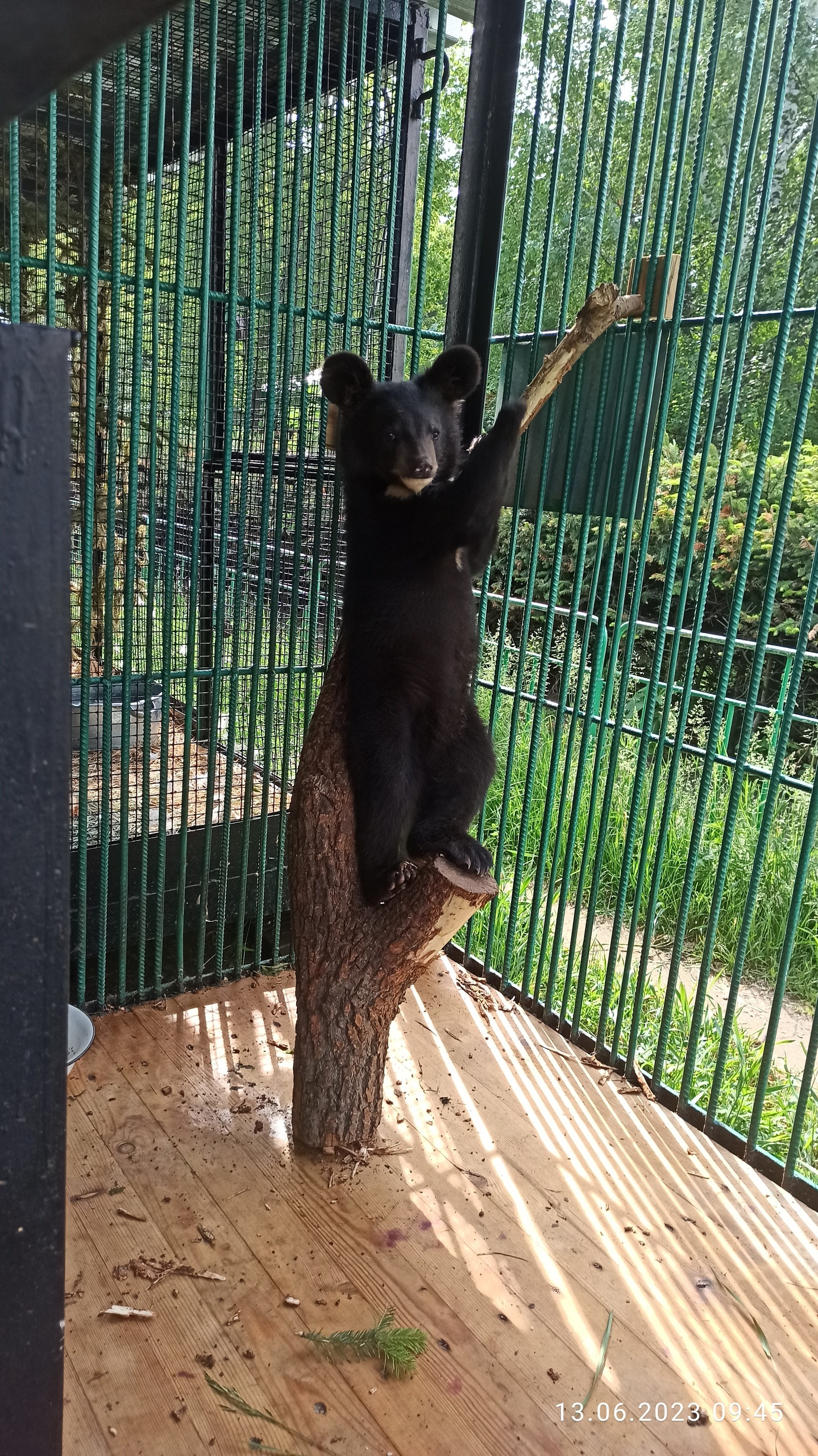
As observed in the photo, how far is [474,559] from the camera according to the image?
295 cm

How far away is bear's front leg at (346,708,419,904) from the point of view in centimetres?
263

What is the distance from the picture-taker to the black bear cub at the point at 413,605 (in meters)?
2.65

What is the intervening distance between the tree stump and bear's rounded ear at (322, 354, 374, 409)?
1.20 m

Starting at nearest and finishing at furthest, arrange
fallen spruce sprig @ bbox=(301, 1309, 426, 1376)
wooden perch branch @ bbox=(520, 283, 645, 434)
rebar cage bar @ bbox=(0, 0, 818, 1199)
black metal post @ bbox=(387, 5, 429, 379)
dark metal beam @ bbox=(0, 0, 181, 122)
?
dark metal beam @ bbox=(0, 0, 181, 122) → fallen spruce sprig @ bbox=(301, 1309, 426, 1376) → wooden perch branch @ bbox=(520, 283, 645, 434) → rebar cage bar @ bbox=(0, 0, 818, 1199) → black metal post @ bbox=(387, 5, 429, 379)

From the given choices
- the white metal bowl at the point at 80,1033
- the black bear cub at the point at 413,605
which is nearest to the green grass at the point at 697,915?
the black bear cub at the point at 413,605

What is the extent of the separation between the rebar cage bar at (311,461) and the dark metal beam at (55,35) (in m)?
2.32

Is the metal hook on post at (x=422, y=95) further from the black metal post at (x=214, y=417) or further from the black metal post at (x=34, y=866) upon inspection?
the black metal post at (x=34, y=866)

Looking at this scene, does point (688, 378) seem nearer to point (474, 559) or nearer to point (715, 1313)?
point (474, 559)

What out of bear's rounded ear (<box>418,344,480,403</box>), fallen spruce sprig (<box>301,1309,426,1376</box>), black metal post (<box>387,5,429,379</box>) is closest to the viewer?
fallen spruce sprig (<box>301,1309,426,1376</box>)

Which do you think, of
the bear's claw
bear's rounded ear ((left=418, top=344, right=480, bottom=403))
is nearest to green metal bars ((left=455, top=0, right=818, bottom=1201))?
bear's rounded ear ((left=418, top=344, right=480, bottom=403))

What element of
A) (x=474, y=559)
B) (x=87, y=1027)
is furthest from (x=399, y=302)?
(x=87, y=1027)

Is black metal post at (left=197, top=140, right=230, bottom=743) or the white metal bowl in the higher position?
black metal post at (left=197, top=140, right=230, bottom=743)

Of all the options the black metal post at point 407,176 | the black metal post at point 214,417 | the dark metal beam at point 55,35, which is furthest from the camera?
the black metal post at point 214,417

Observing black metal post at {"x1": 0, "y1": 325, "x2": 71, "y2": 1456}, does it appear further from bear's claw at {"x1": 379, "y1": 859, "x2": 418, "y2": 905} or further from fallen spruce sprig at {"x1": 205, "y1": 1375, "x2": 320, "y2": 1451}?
bear's claw at {"x1": 379, "y1": 859, "x2": 418, "y2": 905}
